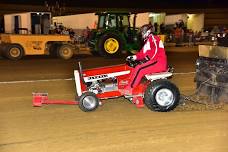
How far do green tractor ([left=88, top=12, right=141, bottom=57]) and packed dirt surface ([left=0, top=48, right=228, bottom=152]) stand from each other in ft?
29.3

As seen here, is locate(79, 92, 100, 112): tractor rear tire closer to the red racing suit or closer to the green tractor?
the red racing suit

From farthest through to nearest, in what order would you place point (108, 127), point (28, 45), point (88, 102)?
point (28, 45)
point (88, 102)
point (108, 127)

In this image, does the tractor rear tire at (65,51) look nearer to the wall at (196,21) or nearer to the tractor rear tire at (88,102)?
the tractor rear tire at (88,102)

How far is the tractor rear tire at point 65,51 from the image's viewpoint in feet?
61.9

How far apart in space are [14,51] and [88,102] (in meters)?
11.0

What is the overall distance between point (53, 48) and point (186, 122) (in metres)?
12.6

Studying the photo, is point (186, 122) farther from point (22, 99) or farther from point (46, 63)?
point (46, 63)

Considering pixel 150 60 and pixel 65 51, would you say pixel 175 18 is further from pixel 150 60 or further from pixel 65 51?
pixel 150 60

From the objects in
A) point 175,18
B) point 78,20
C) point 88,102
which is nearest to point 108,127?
point 88,102

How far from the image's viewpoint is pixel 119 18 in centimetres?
1936

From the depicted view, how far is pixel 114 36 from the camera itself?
61.6 feet

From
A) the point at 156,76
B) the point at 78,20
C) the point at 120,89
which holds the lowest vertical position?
the point at 120,89

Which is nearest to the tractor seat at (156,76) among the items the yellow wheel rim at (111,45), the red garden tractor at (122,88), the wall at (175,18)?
the red garden tractor at (122,88)

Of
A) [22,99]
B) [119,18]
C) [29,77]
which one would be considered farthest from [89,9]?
[22,99]
